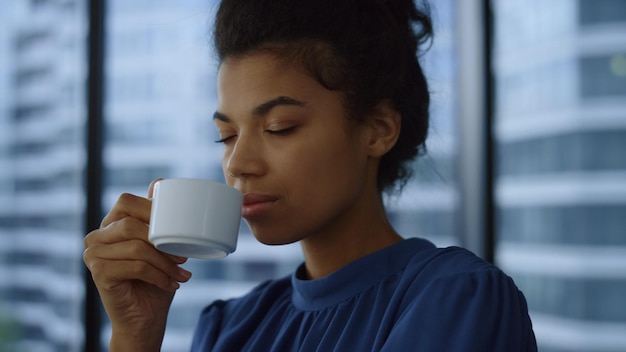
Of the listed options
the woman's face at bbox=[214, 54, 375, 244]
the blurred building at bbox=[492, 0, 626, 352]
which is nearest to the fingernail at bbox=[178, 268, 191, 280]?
the woman's face at bbox=[214, 54, 375, 244]

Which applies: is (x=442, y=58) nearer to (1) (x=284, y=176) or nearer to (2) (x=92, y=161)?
→ (2) (x=92, y=161)

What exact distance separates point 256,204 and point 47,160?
1433 mm

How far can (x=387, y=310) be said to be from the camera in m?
0.86

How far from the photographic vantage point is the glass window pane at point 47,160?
6.64ft

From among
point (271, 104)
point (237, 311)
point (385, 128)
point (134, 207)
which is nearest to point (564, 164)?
point (385, 128)

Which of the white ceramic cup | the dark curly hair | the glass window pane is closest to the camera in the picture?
the white ceramic cup

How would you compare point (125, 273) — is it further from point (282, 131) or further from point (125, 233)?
point (282, 131)

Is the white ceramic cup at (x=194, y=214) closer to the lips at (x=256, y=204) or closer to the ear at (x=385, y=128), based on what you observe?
the lips at (x=256, y=204)

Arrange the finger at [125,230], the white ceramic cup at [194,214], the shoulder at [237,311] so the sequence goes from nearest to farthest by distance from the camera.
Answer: the white ceramic cup at [194,214], the finger at [125,230], the shoulder at [237,311]

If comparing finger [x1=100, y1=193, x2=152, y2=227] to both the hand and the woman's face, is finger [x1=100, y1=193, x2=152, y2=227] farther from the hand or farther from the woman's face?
the woman's face

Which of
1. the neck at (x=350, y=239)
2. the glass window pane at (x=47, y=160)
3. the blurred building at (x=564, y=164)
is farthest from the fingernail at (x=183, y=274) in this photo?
the blurred building at (x=564, y=164)

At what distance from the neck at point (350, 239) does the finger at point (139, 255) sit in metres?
0.25

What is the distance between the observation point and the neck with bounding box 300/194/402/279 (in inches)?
40.1

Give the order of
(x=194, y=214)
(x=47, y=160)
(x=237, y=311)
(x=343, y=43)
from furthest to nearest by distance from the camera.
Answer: (x=47, y=160) < (x=237, y=311) < (x=343, y=43) < (x=194, y=214)
